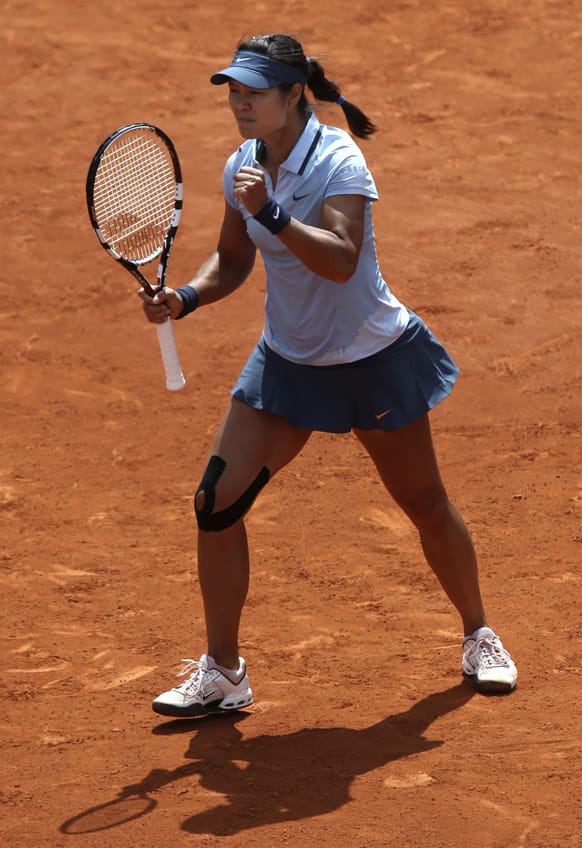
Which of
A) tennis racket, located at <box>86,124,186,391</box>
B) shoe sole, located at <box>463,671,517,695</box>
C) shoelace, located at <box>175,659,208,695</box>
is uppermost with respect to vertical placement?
tennis racket, located at <box>86,124,186,391</box>

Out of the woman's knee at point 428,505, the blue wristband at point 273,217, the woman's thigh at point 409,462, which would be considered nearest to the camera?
the blue wristband at point 273,217

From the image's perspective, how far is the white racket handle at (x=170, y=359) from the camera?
4.59 metres

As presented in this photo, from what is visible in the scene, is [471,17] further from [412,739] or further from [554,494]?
[412,739]

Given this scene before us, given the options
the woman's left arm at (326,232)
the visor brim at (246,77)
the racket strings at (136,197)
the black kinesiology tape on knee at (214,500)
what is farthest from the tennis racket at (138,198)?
the woman's left arm at (326,232)

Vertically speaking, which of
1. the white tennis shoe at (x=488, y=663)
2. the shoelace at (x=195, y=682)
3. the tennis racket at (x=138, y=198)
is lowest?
the white tennis shoe at (x=488, y=663)

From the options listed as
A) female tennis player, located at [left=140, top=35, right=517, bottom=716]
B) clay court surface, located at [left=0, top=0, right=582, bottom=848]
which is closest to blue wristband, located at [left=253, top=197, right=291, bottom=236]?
female tennis player, located at [left=140, top=35, right=517, bottom=716]

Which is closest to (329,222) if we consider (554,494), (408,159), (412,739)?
(412,739)

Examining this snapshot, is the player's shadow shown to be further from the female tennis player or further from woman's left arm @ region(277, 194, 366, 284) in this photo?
woman's left arm @ region(277, 194, 366, 284)

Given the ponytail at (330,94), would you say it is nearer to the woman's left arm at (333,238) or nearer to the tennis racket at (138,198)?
the woman's left arm at (333,238)

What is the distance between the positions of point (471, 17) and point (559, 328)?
19.0ft

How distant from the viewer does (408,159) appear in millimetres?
10531

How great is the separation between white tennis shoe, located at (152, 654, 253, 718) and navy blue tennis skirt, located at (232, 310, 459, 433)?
2.85 feet

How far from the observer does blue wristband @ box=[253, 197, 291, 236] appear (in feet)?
13.5

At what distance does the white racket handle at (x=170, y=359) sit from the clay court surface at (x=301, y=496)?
1152 mm
